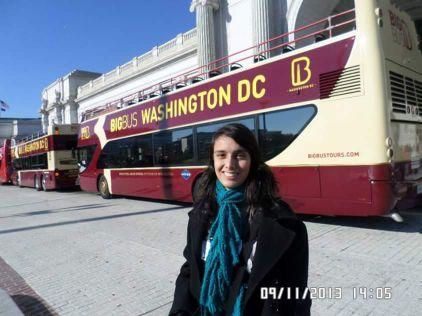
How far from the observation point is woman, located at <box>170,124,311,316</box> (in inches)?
64.4

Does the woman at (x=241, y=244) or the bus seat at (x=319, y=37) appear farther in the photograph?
the bus seat at (x=319, y=37)

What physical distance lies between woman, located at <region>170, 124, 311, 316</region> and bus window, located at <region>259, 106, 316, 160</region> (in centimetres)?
528

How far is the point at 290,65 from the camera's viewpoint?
23.7ft

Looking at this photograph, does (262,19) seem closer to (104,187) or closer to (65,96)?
(104,187)

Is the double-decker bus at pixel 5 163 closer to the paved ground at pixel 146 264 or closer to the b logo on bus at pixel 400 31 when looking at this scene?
the paved ground at pixel 146 264

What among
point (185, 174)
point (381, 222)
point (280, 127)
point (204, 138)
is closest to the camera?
point (381, 222)

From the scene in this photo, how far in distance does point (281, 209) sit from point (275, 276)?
0.98 feet

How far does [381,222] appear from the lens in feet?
23.8

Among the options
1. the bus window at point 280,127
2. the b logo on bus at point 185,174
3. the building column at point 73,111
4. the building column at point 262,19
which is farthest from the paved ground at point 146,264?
the building column at point 73,111

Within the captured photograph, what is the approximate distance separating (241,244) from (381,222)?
251 inches

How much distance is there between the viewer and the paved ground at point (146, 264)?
3936mm

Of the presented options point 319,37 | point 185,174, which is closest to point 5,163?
point 185,174

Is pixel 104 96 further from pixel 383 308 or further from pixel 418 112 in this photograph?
pixel 383 308

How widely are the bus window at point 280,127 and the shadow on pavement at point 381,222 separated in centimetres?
174
